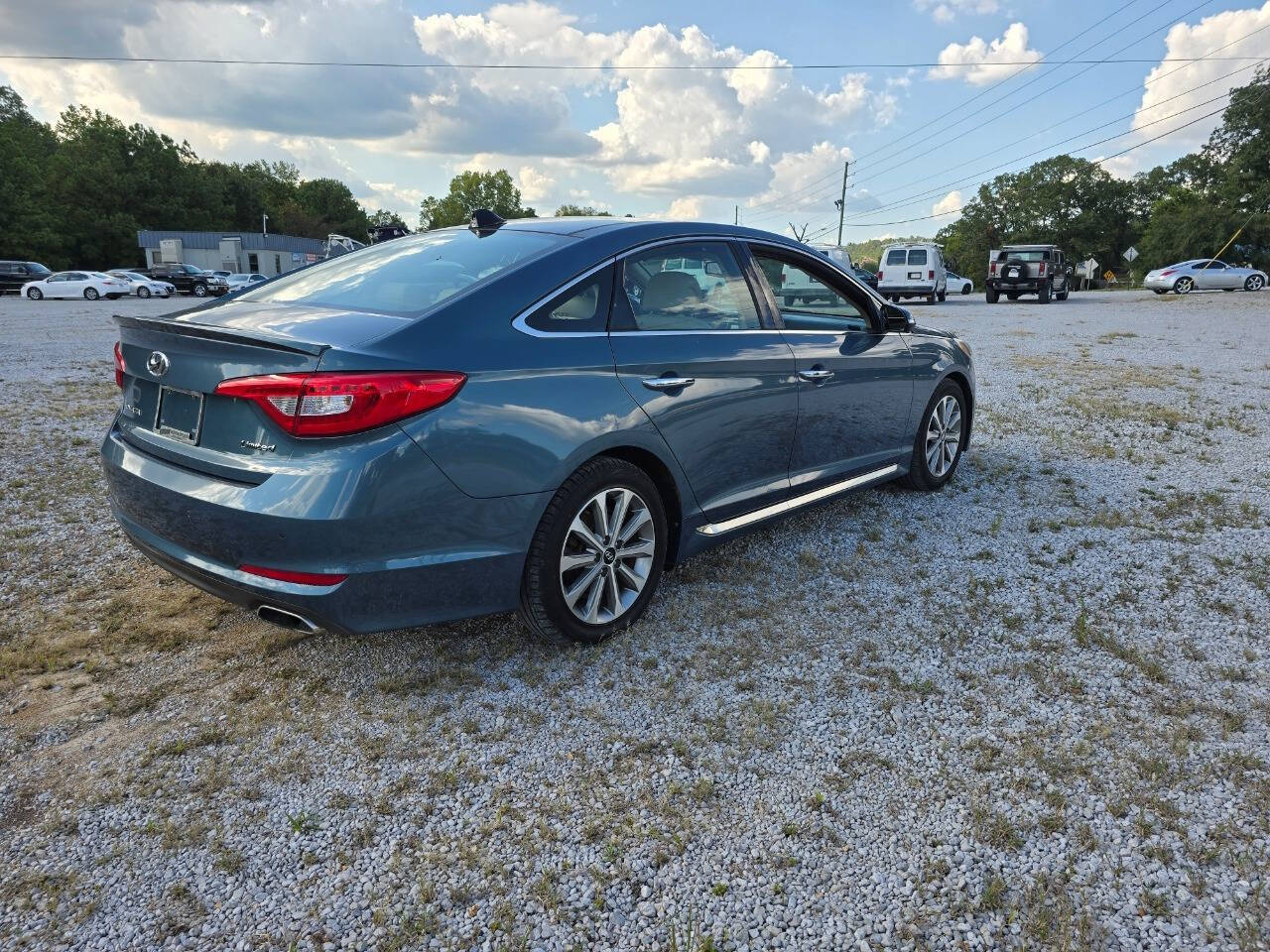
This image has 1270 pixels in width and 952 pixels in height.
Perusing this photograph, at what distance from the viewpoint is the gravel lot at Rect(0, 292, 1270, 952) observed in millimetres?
2059

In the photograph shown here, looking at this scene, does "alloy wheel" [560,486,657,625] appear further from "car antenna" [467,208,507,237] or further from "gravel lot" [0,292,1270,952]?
"car antenna" [467,208,507,237]

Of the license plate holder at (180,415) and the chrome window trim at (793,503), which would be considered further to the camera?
the chrome window trim at (793,503)

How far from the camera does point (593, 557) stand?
3229 millimetres

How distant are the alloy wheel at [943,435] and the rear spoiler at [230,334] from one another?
3925mm

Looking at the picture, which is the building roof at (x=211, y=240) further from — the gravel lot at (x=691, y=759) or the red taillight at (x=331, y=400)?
the red taillight at (x=331, y=400)

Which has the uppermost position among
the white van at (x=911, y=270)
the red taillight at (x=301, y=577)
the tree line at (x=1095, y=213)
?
the tree line at (x=1095, y=213)

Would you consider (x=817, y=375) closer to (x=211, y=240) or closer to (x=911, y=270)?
(x=911, y=270)

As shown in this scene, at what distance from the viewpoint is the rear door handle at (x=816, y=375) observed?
4091 mm

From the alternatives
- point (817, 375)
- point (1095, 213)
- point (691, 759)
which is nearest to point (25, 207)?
point (817, 375)

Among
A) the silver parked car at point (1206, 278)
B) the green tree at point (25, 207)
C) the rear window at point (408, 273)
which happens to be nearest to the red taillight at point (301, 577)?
the rear window at point (408, 273)

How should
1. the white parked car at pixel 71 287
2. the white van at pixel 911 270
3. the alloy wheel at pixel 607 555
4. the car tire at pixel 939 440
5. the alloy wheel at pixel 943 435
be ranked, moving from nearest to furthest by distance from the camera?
1. the alloy wheel at pixel 607 555
2. the car tire at pixel 939 440
3. the alloy wheel at pixel 943 435
4. the white van at pixel 911 270
5. the white parked car at pixel 71 287

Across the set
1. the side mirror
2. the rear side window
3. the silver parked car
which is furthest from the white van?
the rear side window

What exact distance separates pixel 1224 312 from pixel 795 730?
83.3 feet

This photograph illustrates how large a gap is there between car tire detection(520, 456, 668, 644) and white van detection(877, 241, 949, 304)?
25.6 meters
